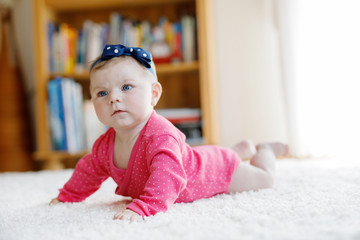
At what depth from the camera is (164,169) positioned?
764 mm

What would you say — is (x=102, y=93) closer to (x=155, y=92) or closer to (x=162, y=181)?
(x=155, y=92)

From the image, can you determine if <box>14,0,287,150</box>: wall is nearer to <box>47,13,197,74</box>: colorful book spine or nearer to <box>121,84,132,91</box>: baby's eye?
<box>47,13,197,74</box>: colorful book spine

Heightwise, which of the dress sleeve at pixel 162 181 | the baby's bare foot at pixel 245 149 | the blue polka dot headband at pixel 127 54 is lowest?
the baby's bare foot at pixel 245 149

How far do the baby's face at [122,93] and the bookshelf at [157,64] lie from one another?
3.57 ft

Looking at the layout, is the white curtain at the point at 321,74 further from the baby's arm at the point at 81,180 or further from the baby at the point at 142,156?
the baby's arm at the point at 81,180

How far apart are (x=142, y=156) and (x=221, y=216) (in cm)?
25

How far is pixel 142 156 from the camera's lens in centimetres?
86

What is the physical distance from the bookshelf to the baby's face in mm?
1087

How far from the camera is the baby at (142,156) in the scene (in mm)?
777

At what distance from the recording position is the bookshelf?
1942 millimetres

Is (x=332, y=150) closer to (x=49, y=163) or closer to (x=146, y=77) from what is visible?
(x=146, y=77)

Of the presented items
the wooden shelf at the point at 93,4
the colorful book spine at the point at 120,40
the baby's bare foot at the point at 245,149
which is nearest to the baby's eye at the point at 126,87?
the baby's bare foot at the point at 245,149

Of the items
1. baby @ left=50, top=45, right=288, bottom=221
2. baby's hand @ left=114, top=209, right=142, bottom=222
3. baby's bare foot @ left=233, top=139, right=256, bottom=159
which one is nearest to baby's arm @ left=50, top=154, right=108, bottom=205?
baby @ left=50, top=45, right=288, bottom=221

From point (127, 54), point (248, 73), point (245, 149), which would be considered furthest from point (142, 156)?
point (248, 73)
